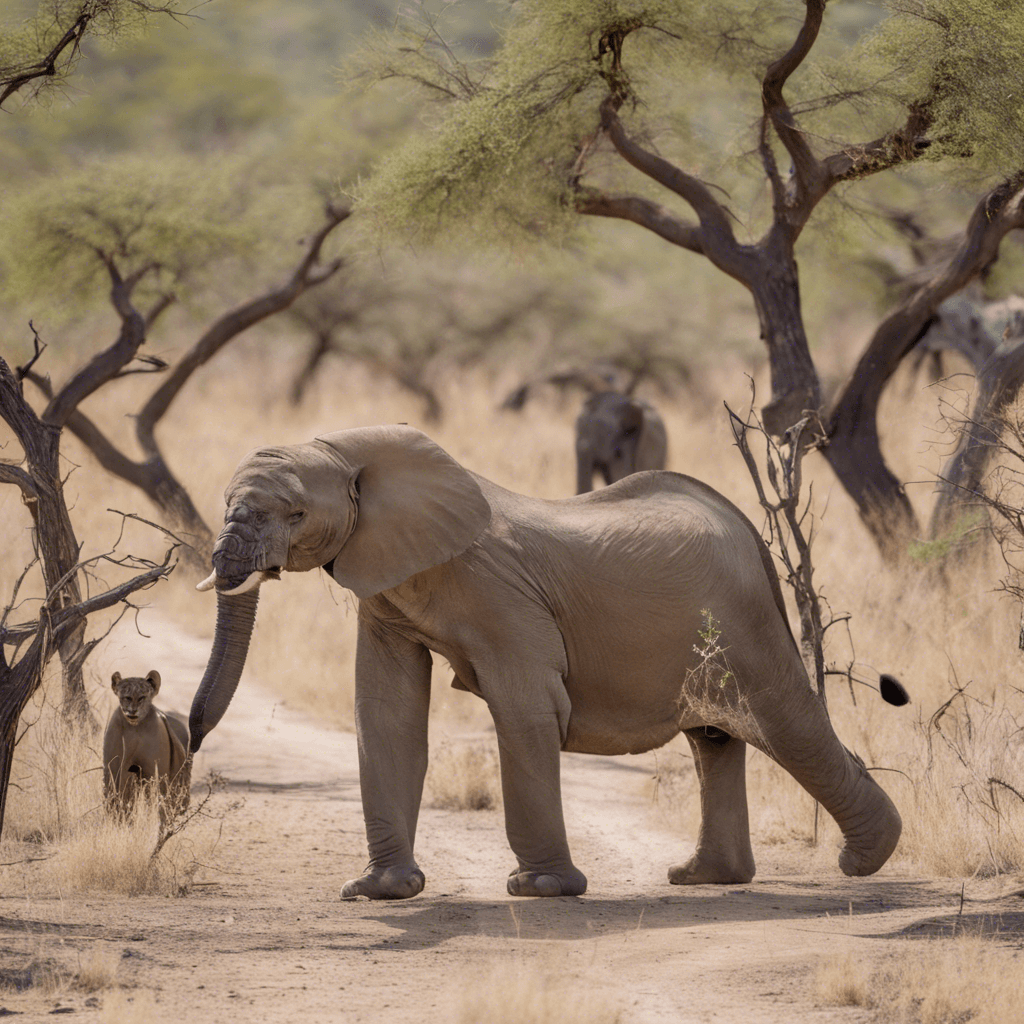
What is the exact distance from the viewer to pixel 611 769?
36.6 feet

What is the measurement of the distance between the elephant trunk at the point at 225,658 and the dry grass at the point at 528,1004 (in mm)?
1828

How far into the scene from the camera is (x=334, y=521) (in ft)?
21.0

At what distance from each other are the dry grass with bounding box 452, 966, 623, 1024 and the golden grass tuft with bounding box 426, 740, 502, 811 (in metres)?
4.67

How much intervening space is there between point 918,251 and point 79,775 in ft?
61.5

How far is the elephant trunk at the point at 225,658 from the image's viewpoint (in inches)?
241

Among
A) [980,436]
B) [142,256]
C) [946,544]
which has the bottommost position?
[946,544]

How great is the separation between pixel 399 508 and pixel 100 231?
11.3 metres

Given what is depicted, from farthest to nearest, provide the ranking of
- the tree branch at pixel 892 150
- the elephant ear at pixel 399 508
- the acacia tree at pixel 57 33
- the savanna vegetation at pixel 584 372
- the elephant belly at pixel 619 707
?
the tree branch at pixel 892 150
the acacia tree at pixel 57 33
the savanna vegetation at pixel 584 372
the elephant belly at pixel 619 707
the elephant ear at pixel 399 508

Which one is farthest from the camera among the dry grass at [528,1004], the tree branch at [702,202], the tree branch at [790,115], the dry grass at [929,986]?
the tree branch at [702,202]

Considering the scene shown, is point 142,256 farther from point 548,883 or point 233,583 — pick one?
point 548,883

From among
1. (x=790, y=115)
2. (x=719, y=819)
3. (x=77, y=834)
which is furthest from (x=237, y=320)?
(x=719, y=819)

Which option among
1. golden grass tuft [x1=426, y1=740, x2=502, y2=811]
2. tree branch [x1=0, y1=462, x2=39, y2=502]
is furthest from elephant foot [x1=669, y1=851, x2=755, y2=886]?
tree branch [x1=0, y1=462, x2=39, y2=502]

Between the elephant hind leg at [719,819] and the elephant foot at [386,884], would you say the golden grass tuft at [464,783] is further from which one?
the elephant foot at [386,884]

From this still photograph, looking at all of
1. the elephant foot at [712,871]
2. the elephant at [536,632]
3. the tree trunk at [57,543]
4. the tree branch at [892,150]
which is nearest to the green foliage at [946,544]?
the tree branch at [892,150]
